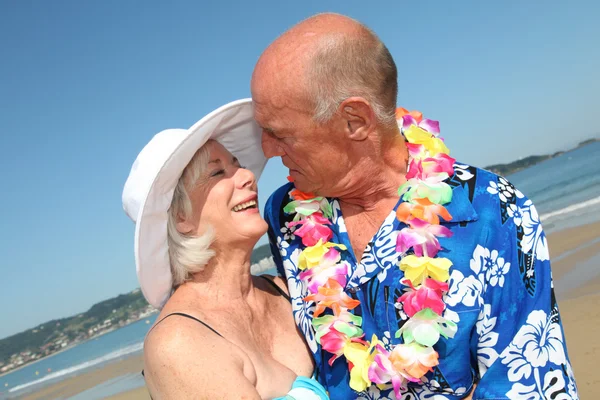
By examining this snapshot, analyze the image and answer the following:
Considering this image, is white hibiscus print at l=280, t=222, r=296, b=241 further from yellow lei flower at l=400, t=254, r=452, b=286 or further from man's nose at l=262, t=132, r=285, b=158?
yellow lei flower at l=400, t=254, r=452, b=286

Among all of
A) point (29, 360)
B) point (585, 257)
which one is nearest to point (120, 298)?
point (29, 360)

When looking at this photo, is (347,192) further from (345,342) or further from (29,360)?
(29,360)

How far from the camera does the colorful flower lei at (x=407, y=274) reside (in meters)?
2.46

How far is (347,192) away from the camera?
9.35 feet

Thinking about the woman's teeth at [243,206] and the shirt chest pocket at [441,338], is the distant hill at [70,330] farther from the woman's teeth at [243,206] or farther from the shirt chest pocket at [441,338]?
the shirt chest pocket at [441,338]

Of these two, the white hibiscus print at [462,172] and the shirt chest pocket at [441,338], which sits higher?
the white hibiscus print at [462,172]

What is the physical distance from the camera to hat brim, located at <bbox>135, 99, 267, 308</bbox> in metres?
2.82

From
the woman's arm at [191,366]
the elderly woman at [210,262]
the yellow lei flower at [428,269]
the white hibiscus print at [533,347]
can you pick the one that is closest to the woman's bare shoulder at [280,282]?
the elderly woman at [210,262]

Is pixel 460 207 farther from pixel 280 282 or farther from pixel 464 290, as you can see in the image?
pixel 280 282

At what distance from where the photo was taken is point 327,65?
2.51m

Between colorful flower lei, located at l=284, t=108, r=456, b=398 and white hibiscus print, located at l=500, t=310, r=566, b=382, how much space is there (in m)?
0.28

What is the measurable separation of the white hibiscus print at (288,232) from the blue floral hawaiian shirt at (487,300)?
60cm

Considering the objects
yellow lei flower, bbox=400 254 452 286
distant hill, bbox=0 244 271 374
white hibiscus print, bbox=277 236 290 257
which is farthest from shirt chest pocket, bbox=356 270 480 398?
distant hill, bbox=0 244 271 374

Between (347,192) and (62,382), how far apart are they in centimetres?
2102
